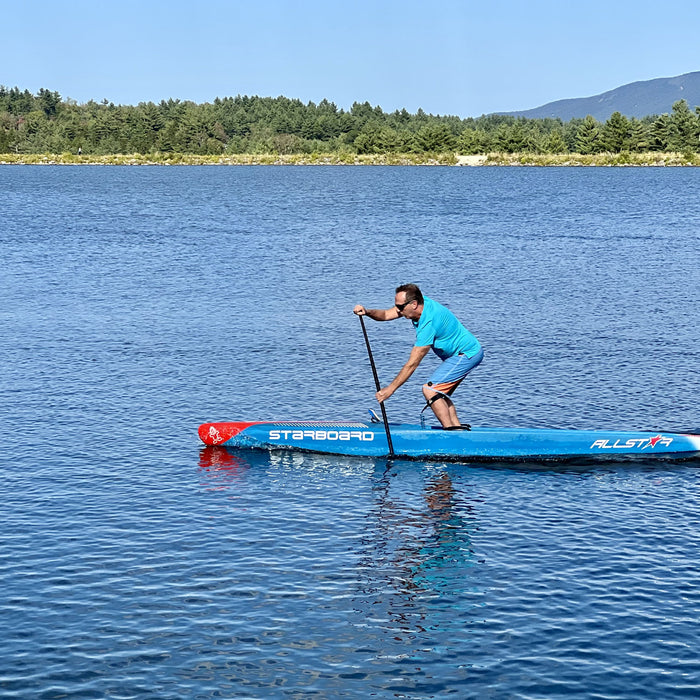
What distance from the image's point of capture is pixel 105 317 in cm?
3541

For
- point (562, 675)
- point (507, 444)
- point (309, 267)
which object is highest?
point (309, 267)

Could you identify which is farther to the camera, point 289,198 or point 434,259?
point 289,198

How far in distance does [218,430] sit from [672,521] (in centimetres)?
829

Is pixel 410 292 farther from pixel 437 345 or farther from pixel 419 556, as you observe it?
pixel 419 556

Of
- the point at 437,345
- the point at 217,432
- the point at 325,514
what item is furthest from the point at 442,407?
the point at 217,432

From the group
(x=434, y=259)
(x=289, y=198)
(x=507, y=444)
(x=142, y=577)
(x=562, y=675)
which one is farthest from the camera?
(x=289, y=198)

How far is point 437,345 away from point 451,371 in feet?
1.72

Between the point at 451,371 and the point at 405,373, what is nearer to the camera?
the point at 405,373

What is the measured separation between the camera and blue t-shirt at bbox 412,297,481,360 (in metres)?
18.5

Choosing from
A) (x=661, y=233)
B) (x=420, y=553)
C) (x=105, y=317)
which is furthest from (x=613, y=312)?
(x=661, y=233)

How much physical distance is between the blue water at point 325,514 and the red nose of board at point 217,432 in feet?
1.09

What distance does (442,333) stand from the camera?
18938mm

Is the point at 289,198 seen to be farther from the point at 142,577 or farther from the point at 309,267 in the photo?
the point at 142,577

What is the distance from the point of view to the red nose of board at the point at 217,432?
1992cm
